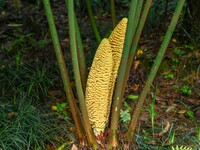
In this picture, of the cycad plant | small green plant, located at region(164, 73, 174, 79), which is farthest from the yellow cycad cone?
small green plant, located at region(164, 73, 174, 79)

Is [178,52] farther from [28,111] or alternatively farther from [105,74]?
[105,74]

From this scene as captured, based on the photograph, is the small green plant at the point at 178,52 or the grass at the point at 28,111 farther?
the small green plant at the point at 178,52

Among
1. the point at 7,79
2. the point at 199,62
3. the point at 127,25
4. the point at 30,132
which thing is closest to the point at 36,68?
the point at 7,79

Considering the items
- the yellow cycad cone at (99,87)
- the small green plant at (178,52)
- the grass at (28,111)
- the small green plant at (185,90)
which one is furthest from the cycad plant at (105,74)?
the small green plant at (178,52)

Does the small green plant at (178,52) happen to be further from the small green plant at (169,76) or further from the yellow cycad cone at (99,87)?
the yellow cycad cone at (99,87)

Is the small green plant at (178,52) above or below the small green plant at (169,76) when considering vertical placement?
above

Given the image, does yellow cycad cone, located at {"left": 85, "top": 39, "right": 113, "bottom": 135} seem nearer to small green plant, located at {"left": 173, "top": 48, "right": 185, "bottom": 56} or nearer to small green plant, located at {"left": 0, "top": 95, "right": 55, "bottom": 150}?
small green plant, located at {"left": 0, "top": 95, "right": 55, "bottom": 150}

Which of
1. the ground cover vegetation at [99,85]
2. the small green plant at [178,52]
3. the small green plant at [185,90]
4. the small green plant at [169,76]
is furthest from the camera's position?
the small green plant at [178,52]
